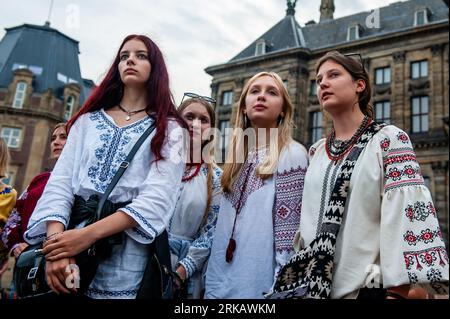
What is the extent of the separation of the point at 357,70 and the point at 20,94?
3312 centimetres

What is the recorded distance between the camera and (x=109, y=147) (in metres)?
2.61

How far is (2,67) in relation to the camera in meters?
32.3

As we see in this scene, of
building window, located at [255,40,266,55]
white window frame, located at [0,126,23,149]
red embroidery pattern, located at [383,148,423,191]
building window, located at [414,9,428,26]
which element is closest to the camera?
red embroidery pattern, located at [383,148,423,191]

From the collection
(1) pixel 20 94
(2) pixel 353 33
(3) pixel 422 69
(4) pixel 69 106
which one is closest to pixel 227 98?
(2) pixel 353 33

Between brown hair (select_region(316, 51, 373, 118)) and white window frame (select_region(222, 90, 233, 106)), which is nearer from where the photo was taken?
brown hair (select_region(316, 51, 373, 118))

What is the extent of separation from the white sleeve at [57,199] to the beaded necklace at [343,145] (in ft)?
5.49

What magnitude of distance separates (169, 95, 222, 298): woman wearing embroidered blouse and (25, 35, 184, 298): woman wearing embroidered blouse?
0.52 m

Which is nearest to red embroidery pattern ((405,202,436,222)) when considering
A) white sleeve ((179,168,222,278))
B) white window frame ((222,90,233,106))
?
white sleeve ((179,168,222,278))

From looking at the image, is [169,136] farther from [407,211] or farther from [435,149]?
[435,149]

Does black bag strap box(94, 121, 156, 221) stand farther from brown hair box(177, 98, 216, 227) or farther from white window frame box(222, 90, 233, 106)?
white window frame box(222, 90, 233, 106)

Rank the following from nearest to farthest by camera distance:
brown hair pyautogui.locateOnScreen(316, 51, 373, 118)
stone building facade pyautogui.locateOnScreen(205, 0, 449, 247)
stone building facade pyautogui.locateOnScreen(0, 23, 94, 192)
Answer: brown hair pyautogui.locateOnScreen(316, 51, 373, 118)
stone building facade pyautogui.locateOnScreen(205, 0, 449, 247)
stone building facade pyautogui.locateOnScreen(0, 23, 94, 192)

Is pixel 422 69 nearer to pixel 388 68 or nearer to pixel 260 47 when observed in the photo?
pixel 388 68

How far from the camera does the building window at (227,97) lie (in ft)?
101

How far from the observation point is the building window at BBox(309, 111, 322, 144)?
1081 inches
